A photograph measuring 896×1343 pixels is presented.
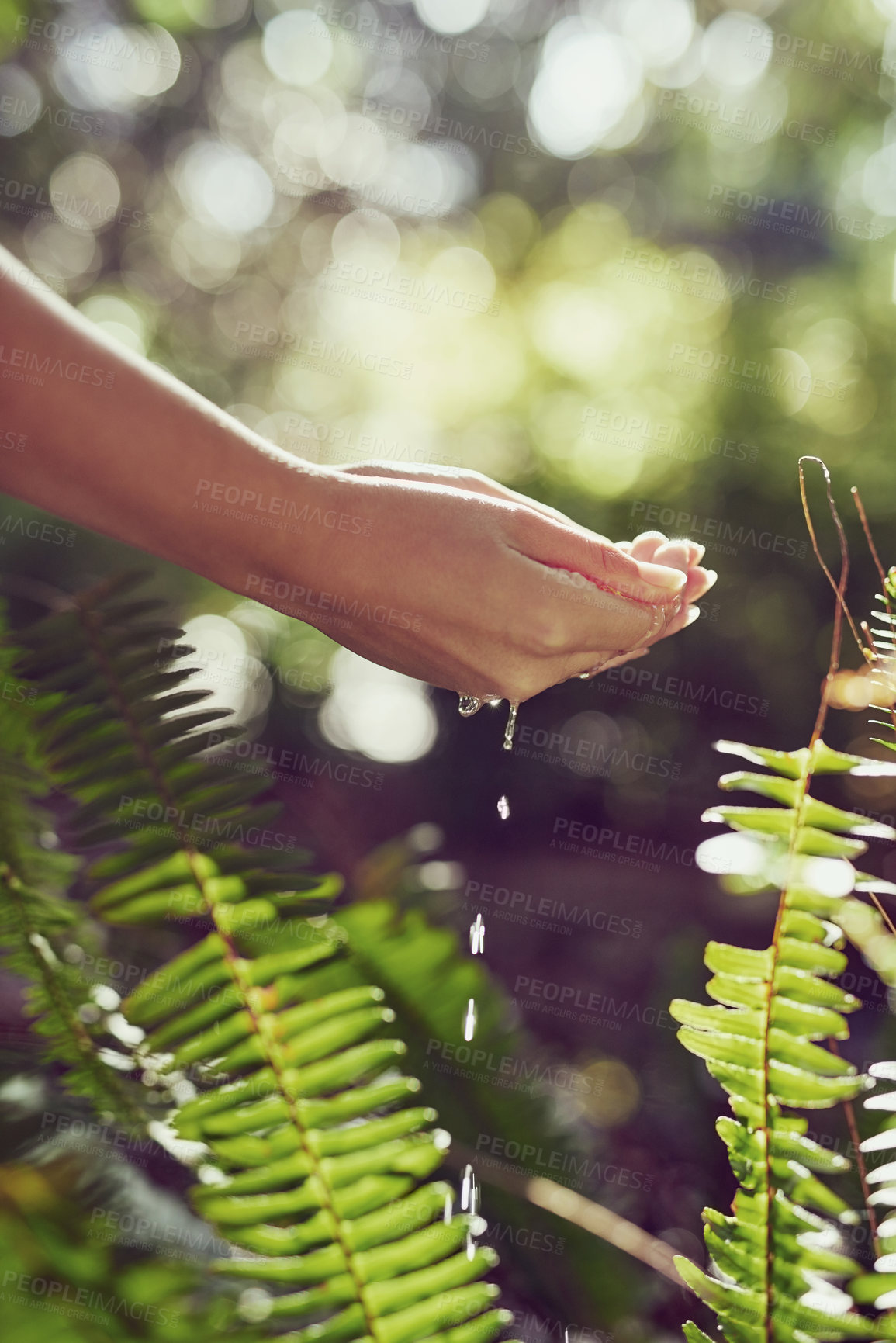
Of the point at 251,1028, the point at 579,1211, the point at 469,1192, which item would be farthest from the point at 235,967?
the point at 579,1211

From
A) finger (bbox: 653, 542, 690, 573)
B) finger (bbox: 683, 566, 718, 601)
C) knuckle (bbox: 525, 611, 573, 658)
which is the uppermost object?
finger (bbox: 653, 542, 690, 573)

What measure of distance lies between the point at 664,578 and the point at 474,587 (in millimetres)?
183

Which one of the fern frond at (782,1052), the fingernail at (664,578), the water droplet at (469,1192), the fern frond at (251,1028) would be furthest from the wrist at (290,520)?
the water droplet at (469,1192)

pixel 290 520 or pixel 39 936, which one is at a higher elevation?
pixel 290 520

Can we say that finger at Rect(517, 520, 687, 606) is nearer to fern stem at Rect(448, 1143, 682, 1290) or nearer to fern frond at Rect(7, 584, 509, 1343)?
fern frond at Rect(7, 584, 509, 1343)

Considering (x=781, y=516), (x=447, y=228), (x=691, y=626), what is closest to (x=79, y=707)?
(x=691, y=626)

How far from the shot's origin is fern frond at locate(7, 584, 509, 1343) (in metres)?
0.57

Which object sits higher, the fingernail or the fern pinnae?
the fingernail

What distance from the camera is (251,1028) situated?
0.64 meters

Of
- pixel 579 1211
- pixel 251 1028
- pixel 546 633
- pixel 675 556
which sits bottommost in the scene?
pixel 579 1211

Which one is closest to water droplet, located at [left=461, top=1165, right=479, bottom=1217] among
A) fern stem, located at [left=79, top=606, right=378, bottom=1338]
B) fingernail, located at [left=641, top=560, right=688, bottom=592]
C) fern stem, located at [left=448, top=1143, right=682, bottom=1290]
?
fern stem, located at [left=448, top=1143, right=682, bottom=1290]

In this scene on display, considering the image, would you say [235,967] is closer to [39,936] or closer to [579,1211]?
[39,936]

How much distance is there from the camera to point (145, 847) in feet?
2.26

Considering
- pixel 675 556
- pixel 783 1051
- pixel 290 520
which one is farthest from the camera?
pixel 675 556
